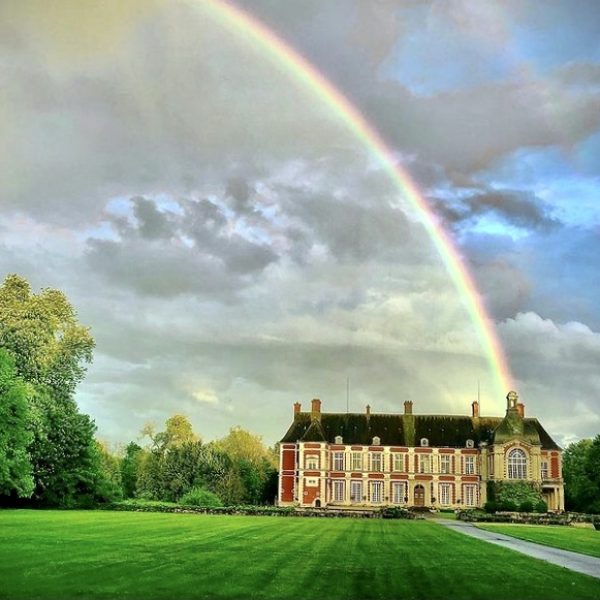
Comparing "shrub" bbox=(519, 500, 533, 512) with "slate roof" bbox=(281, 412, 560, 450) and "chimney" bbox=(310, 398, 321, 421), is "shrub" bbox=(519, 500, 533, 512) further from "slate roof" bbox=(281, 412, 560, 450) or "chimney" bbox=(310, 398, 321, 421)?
"chimney" bbox=(310, 398, 321, 421)

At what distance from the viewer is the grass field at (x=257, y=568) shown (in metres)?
14.3

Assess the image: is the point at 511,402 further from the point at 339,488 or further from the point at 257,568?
the point at 257,568

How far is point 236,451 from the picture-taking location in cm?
9106

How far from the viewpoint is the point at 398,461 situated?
79.8 metres

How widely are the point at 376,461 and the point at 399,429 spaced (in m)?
4.48

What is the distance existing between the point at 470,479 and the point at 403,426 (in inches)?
349

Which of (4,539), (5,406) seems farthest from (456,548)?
(5,406)

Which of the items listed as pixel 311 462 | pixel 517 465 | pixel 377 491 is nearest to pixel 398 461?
pixel 377 491

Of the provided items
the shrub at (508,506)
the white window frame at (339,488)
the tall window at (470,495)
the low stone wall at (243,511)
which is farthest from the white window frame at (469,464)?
the low stone wall at (243,511)

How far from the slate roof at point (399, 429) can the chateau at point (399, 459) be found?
106 millimetres

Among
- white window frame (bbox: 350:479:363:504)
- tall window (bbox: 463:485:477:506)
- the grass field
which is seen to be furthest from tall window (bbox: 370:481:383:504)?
the grass field

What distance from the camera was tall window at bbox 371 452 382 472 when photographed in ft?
261

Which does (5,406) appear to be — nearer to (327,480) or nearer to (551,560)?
(551,560)

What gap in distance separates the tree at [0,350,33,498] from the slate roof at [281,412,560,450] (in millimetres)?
39691
